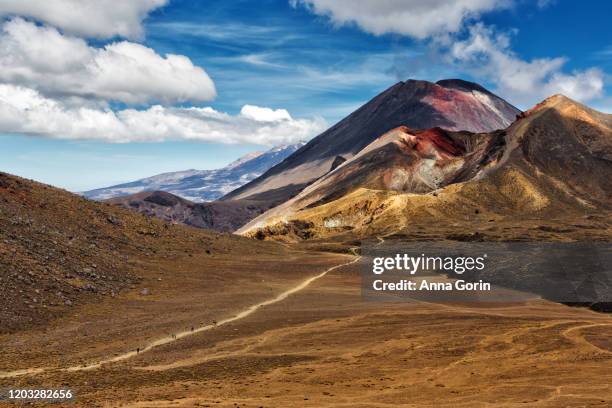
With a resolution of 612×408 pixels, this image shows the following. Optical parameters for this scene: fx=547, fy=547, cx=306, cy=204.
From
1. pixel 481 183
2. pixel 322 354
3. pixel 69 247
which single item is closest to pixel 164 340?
pixel 322 354

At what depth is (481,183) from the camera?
6201 inches

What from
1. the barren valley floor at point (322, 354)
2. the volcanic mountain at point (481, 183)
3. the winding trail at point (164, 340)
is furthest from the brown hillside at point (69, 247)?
the volcanic mountain at point (481, 183)

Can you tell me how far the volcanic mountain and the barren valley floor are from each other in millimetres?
86248

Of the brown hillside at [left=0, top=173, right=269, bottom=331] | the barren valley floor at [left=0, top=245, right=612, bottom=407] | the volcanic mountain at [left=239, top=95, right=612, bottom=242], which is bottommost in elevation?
the barren valley floor at [left=0, top=245, right=612, bottom=407]

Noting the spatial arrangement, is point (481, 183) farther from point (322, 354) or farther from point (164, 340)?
point (164, 340)

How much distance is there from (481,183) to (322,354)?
135 m

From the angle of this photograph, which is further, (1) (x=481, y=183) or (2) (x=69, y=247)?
(1) (x=481, y=183)

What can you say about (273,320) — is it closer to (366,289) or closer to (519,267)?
(366,289)

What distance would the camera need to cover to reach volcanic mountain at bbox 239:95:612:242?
143 meters

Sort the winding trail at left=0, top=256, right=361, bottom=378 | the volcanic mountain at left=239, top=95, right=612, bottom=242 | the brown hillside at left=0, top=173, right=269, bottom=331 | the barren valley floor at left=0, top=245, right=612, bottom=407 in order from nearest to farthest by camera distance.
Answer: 1. the barren valley floor at left=0, top=245, right=612, bottom=407
2. the winding trail at left=0, top=256, right=361, bottom=378
3. the brown hillside at left=0, top=173, right=269, bottom=331
4. the volcanic mountain at left=239, top=95, right=612, bottom=242

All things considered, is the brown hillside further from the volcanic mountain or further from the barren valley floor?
the volcanic mountain

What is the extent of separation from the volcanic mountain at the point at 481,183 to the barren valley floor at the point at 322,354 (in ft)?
283

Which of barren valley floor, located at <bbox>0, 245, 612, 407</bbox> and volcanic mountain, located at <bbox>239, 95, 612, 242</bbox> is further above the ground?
volcanic mountain, located at <bbox>239, 95, 612, 242</bbox>

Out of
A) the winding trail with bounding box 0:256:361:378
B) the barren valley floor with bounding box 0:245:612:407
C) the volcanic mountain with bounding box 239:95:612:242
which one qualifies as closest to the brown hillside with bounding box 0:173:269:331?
the barren valley floor with bounding box 0:245:612:407
